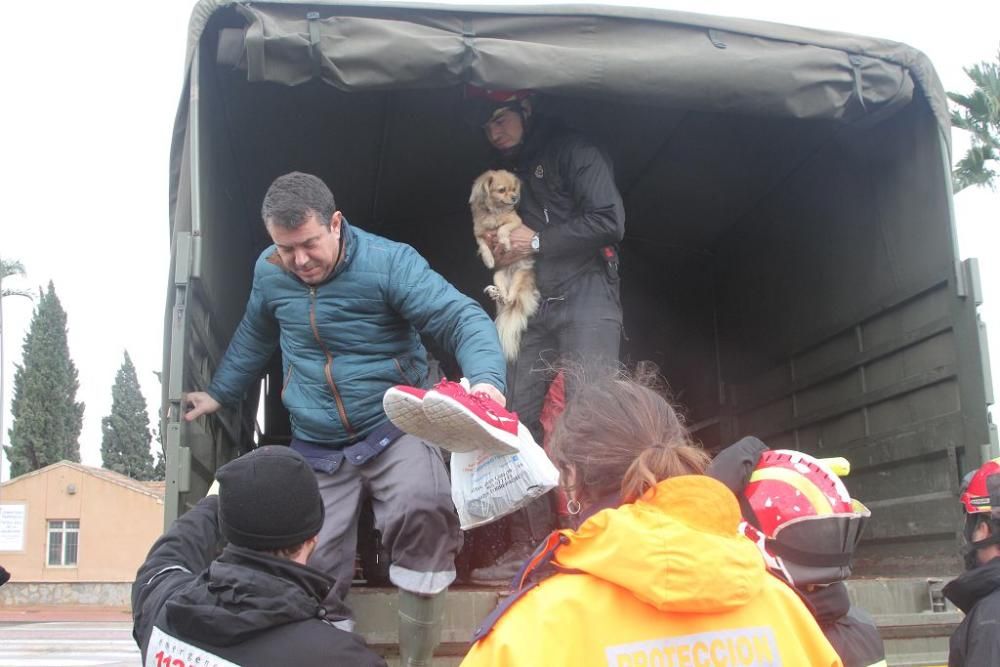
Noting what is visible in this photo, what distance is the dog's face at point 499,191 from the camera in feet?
14.7

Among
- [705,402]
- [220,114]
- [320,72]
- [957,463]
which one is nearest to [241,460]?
[320,72]

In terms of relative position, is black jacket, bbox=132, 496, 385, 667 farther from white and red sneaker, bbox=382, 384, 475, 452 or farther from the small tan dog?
the small tan dog

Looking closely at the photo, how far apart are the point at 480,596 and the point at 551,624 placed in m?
1.72

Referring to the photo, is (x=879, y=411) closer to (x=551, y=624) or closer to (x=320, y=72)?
(x=320, y=72)

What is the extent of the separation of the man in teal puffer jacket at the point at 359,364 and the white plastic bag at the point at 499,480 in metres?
0.34

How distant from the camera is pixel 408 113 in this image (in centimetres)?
516

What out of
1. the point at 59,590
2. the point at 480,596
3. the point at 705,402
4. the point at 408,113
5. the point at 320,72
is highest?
the point at 408,113

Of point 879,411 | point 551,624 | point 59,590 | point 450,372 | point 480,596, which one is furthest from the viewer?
point 59,590

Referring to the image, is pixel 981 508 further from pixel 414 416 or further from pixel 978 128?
pixel 978 128

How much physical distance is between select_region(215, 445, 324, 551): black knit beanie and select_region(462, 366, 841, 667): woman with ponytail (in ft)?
1.90

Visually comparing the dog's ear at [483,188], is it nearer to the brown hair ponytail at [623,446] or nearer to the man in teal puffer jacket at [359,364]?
the man in teal puffer jacket at [359,364]

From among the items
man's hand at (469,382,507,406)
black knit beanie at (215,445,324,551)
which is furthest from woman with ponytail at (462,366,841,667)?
man's hand at (469,382,507,406)

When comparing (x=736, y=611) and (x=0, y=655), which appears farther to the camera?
(x=0, y=655)

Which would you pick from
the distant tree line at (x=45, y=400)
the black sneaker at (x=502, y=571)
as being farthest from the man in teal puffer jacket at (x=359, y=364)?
the distant tree line at (x=45, y=400)
